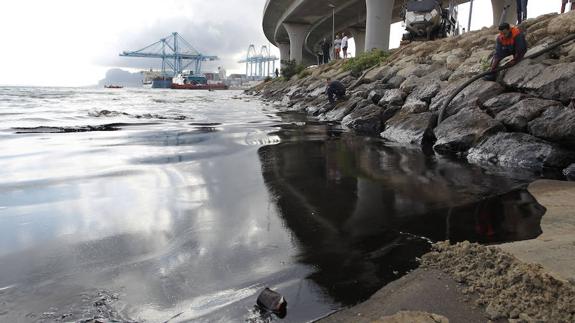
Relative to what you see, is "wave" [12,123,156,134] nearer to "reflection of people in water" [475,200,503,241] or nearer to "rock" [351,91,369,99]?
"rock" [351,91,369,99]

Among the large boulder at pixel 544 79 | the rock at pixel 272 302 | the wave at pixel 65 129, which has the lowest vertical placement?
the rock at pixel 272 302

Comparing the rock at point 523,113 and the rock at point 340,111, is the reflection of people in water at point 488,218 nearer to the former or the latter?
the rock at point 523,113

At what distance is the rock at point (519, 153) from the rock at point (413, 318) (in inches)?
215

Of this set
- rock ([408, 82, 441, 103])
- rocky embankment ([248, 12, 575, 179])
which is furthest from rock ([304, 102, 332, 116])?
rock ([408, 82, 441, 103])

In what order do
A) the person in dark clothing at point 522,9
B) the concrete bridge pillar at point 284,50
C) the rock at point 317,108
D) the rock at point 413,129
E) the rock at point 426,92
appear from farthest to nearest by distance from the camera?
the concrete bridge pillar at point 284,50, the rock at point 317,108, the person in dark clothing at point 522,9, the rock at point 426,92, the rock at point 413,129

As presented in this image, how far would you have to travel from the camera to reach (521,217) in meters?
4.12

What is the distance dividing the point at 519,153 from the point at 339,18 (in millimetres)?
36474

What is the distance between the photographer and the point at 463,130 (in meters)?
8.10

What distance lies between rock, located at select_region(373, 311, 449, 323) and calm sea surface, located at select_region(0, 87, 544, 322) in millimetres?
385

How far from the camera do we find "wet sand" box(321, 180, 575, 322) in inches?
88.1

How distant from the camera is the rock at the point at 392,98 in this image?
11445 millimetres

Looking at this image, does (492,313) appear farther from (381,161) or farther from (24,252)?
(381,161)

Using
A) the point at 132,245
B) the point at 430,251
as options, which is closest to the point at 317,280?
the point at 430,251

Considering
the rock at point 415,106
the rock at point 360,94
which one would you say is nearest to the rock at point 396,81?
the rock at point 360,94
